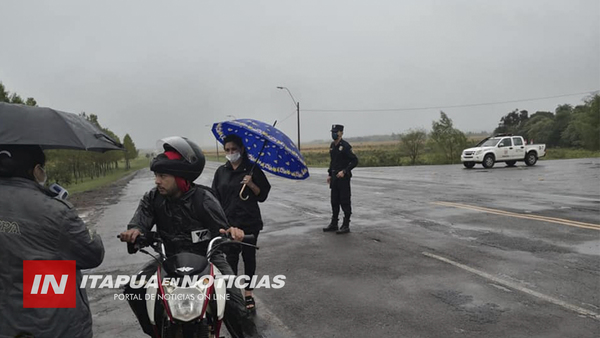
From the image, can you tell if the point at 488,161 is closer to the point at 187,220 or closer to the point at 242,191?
the point at 242,191

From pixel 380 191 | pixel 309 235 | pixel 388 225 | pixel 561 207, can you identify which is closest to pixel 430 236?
pixel 388 225

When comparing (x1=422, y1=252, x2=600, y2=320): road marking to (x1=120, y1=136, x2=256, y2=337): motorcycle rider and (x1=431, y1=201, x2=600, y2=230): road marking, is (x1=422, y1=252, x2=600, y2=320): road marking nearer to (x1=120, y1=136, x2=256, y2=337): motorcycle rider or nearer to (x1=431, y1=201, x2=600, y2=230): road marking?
(x1=120, y1=136, x2=256, y2=337): motorcycle rider

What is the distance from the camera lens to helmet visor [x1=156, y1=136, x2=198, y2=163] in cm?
310

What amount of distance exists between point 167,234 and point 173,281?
835 mm

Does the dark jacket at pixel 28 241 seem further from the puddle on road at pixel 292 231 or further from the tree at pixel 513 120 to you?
the tree at pixel 513 120

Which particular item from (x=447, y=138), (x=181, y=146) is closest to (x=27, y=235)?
(x=181, y=146)

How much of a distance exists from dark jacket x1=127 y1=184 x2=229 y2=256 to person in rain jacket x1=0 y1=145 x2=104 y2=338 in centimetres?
Answer: 93

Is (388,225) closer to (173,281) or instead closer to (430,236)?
(430,236)

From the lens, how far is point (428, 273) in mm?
5918

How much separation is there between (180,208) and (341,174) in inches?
221

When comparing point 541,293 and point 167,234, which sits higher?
point 167,234

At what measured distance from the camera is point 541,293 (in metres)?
5.01

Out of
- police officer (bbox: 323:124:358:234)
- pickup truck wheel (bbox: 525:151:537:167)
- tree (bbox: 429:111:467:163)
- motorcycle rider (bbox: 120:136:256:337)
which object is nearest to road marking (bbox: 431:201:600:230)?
police officer (bbox: 323:124:358:234)

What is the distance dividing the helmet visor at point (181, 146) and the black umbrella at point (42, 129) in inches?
24.8
